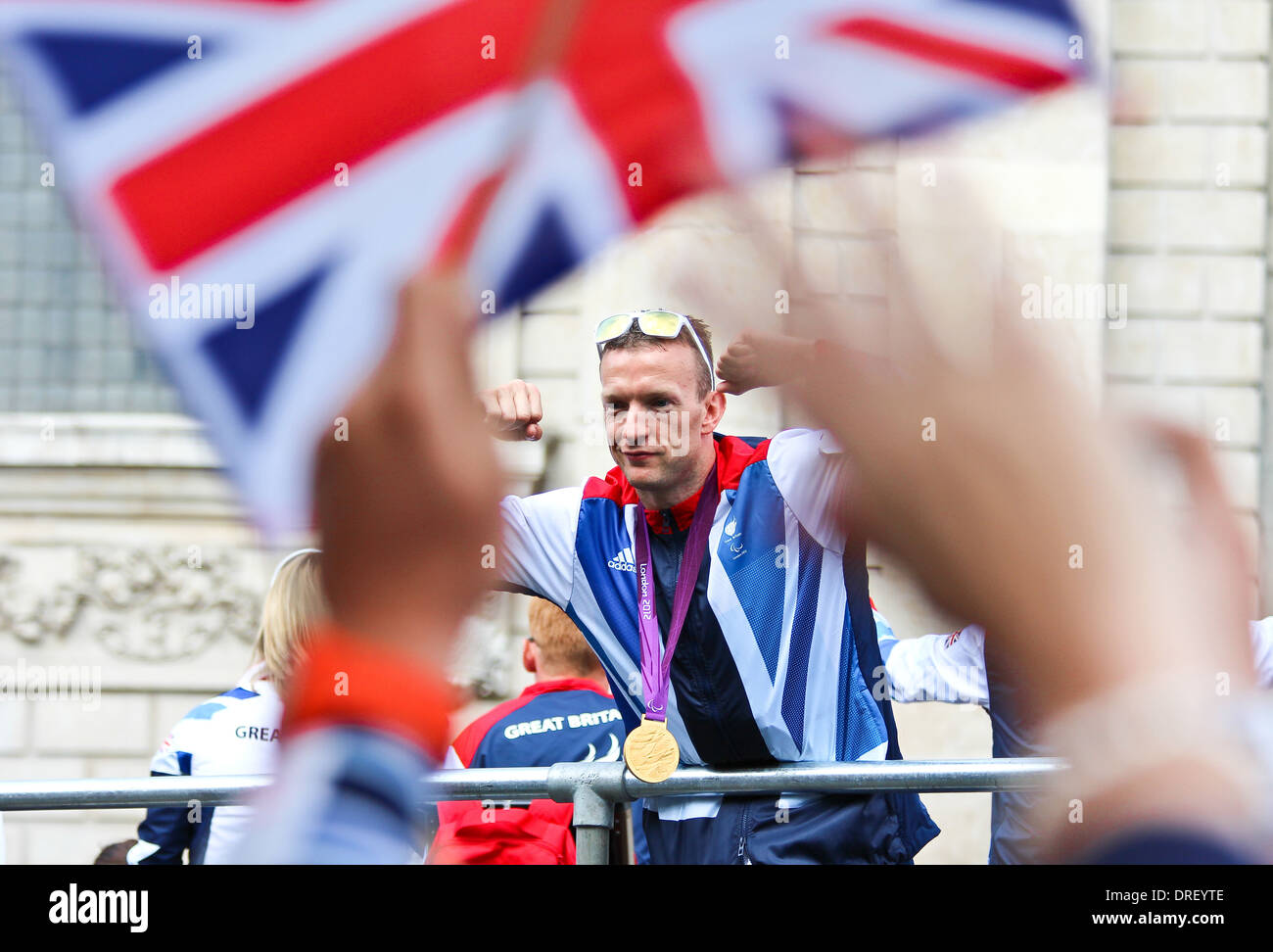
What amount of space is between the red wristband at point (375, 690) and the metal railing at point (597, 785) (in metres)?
1.76

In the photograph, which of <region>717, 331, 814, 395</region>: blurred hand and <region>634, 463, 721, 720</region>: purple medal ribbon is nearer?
<region>717, 331, 814, 395</region>: blurred hand

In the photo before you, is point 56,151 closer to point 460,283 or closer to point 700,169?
point 460,283

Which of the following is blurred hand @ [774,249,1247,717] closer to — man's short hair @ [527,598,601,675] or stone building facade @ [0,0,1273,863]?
man's short hair @ [527,598,601,675]

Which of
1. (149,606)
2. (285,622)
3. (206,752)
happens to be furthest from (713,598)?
(149,606)

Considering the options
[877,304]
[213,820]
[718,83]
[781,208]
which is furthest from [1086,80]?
[213,820]

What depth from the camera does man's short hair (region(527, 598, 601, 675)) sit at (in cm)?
341

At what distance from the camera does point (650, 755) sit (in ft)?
7.79

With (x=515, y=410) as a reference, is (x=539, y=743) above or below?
below

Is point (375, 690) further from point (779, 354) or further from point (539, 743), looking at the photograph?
point (539, 743)

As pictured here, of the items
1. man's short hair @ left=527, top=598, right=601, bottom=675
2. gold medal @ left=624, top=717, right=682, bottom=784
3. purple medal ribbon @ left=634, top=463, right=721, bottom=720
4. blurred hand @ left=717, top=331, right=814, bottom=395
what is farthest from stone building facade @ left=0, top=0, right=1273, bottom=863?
blurred hand @ left=717, top=331, right=814, bottom=395

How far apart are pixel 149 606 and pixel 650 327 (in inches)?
182

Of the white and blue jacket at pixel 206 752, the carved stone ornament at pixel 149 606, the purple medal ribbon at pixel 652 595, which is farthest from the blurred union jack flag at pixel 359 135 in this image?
the carved stone ornament at pixel 149 606

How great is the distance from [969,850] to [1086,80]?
3.69 meters

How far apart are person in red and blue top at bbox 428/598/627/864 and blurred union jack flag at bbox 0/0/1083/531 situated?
1.81m
